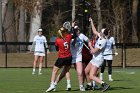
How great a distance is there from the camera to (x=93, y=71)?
17.3 meters

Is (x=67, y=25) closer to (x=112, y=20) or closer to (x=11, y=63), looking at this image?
(x=11, y=63)

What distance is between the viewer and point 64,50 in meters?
17.6

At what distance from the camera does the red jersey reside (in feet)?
57.4

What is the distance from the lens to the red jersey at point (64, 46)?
57.4 feet

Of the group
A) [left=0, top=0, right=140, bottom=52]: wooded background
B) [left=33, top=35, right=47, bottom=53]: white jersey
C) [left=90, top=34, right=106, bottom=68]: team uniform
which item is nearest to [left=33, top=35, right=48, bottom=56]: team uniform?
[left=33, top=35, right=47, bottom=53]: white jersey

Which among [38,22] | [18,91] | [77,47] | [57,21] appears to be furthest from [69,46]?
[57,21]

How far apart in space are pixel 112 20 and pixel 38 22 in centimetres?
1217

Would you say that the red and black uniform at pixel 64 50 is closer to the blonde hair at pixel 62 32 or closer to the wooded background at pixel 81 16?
the blonde hair at pixel 62 32

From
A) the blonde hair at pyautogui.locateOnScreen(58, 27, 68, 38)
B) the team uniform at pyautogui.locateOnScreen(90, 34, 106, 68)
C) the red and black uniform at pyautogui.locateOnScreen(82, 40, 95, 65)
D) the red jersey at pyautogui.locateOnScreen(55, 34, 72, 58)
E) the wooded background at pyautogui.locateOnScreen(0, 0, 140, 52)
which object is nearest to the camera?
the team uniform at pyautogui.locateOnScreen(90, 34, 106, 68)

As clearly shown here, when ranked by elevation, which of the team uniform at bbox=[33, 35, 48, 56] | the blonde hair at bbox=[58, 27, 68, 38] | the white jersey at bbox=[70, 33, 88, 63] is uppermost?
the blonde hair at bbox=[58, 27, 68, 38]

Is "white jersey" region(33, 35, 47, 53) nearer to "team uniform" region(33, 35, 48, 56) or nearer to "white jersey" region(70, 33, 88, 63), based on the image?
"team uniform" region(33, 35, 48, 56)

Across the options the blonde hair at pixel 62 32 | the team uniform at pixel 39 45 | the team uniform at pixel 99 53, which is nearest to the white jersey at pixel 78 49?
the blonde hair at pixel 62 32

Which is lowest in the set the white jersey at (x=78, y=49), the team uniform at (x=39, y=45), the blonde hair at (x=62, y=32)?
the team uniform at (x=39, y=45)

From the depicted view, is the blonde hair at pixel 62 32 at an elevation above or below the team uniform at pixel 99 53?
above
